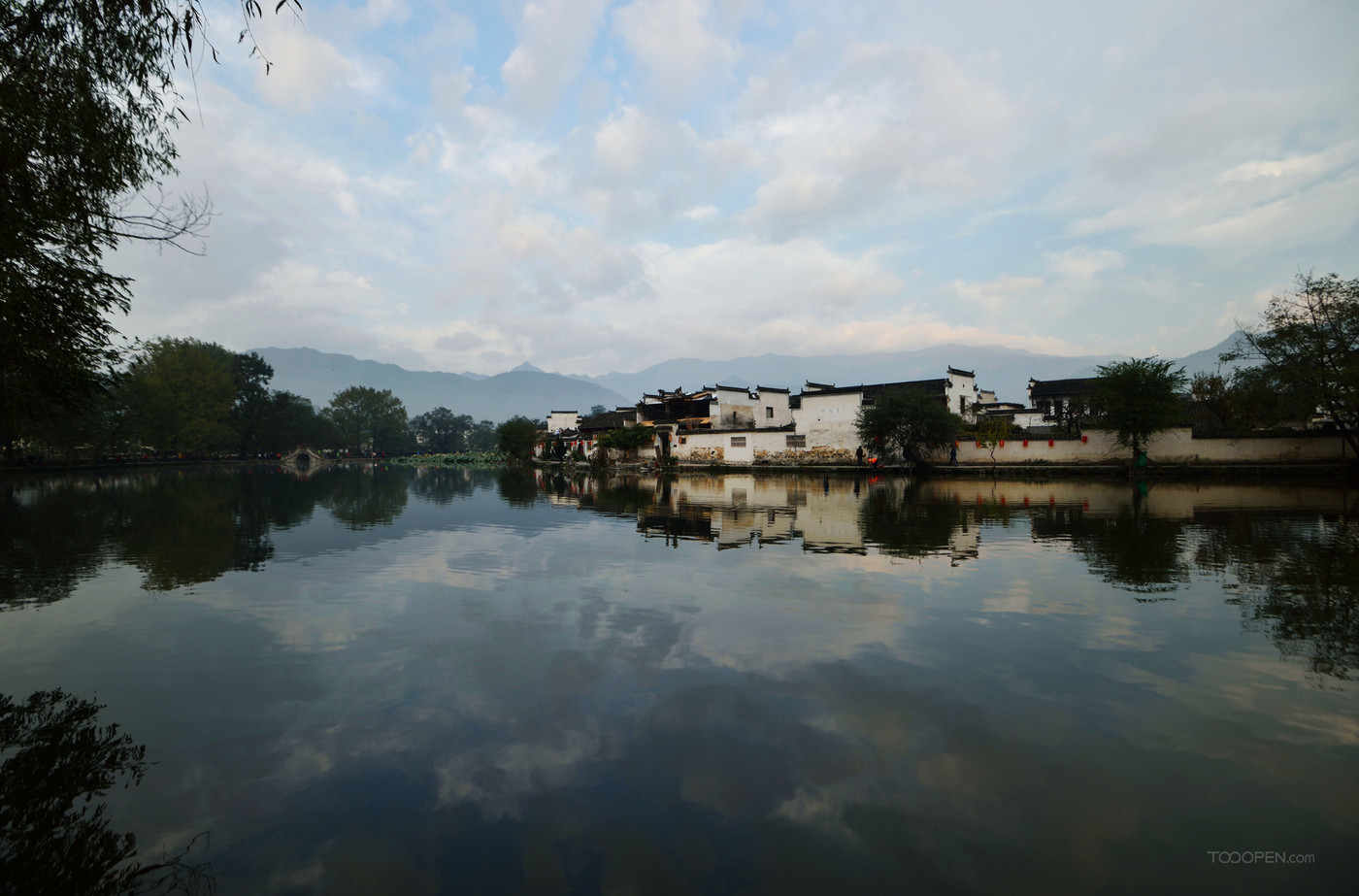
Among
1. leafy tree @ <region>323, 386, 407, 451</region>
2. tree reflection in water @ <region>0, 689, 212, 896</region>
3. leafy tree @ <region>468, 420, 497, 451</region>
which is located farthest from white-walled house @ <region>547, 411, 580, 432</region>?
tree reflection in water @ <region>0, 689, 212, 896</region>

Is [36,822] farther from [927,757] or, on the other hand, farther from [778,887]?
[927,757]

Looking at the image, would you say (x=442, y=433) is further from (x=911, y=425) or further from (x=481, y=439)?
(x=911, y=425)

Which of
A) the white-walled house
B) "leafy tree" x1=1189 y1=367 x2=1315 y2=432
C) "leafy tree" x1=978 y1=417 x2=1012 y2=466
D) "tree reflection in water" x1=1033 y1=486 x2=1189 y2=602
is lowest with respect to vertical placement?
"tree reflection in water" x1=1033 y1=486 x2=1189 y2=602

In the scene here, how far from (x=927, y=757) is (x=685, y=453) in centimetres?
4326

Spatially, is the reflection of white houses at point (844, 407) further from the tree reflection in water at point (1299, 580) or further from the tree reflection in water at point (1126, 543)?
the tree reflection in water at point (1299, 580)

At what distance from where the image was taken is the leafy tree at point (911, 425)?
3431cm

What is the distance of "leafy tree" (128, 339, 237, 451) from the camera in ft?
169

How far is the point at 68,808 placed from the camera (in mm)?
3430

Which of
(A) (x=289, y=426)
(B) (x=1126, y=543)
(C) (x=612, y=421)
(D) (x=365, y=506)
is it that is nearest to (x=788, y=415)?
(C) (x=612, y=421)

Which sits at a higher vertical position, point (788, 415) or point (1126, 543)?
point (788, 415)

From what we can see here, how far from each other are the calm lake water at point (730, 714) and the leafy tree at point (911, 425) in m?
24.5

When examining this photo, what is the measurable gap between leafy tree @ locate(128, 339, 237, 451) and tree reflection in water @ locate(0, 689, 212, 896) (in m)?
59.0

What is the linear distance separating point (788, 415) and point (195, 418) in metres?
55.5

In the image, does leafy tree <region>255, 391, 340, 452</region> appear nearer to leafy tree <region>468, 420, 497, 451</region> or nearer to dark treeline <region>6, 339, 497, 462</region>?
dark treeline <region>6, 339, 497, 462</region>
